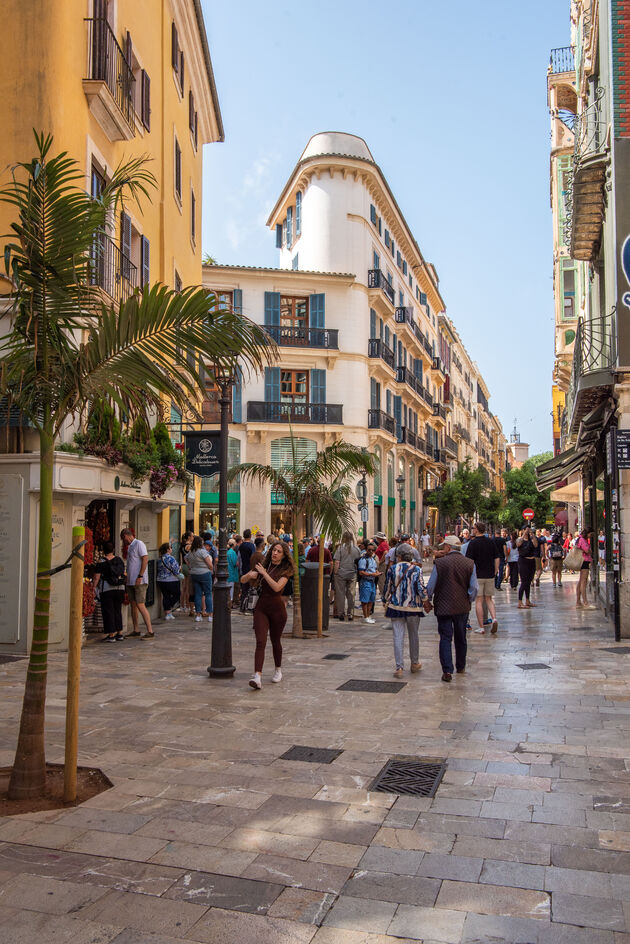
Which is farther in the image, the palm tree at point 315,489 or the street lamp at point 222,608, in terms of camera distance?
the palm tree at point 315,489

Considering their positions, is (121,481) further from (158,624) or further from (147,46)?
(147,46)

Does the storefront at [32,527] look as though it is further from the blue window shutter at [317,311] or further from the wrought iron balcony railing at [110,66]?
the blue window shutter at [317,311]

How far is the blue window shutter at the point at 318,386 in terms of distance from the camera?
3572 cm

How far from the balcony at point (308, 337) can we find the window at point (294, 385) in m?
1.28

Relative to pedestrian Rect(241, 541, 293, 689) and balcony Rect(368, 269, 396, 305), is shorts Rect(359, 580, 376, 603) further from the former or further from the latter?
balcony Rect(368, 269, 396, 305)

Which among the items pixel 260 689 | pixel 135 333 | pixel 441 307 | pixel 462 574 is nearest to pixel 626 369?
pixel 462 574

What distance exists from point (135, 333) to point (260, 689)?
4802mm

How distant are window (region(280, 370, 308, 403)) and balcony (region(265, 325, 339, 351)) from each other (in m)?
1.28

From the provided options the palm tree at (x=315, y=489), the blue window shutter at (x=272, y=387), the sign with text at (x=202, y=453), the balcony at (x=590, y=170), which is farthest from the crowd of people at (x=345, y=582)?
the blue window shutter at (x=272, y=387)

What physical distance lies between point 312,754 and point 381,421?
1261 inches

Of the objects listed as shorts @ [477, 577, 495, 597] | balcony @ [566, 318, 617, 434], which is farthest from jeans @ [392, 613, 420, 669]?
balcony @ [566, 318, 617, 434]

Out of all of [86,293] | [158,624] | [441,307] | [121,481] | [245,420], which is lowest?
[158,624]

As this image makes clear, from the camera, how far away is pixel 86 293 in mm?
5871

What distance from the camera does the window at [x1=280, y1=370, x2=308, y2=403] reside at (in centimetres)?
3606
